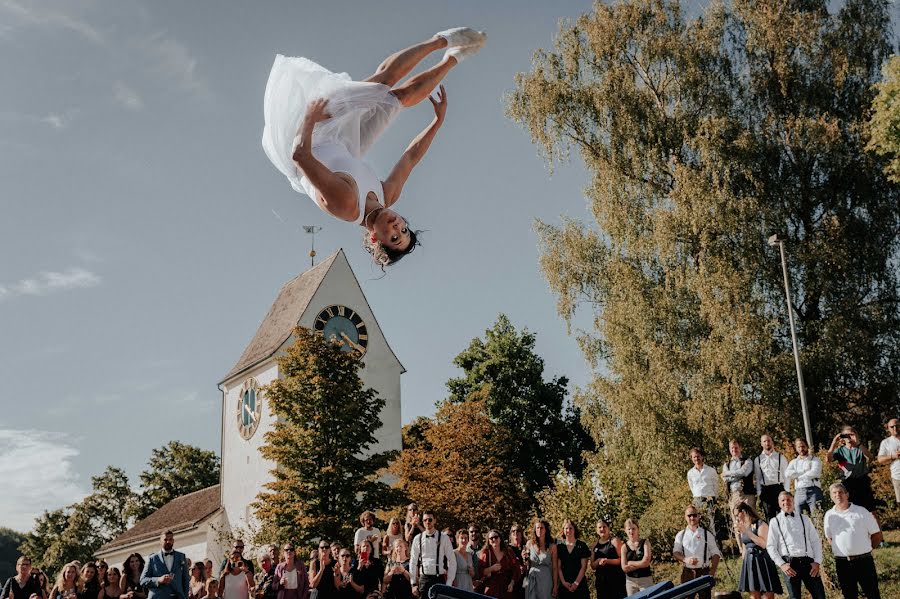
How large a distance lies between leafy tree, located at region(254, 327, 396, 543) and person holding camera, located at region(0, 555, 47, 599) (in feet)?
41.1

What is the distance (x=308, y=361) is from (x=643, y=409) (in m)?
10.1

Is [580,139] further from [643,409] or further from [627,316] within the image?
[643,409]

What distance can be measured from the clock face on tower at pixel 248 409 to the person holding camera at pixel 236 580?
1088 inches

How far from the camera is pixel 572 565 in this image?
10484 millimetres

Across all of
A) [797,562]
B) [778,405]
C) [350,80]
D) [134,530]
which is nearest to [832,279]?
[778,405]

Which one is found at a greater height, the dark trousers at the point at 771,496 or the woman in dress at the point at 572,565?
the dark trousers at the point at 771,496

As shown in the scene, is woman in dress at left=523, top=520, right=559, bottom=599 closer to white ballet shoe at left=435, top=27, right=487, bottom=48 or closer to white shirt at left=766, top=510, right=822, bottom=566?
white shirt at left=766, top=510, right=822, bottom=566

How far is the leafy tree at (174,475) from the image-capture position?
58.1 metres

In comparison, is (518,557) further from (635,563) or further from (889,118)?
(889,118)

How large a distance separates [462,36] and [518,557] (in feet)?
26.0

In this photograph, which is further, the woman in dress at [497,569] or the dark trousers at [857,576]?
the woman in dress at [497,569]

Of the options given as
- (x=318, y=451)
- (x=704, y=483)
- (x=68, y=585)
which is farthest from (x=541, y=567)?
(x=318, y=451)

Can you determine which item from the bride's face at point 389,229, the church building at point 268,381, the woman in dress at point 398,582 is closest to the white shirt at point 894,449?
the woman in dress at point 398,582

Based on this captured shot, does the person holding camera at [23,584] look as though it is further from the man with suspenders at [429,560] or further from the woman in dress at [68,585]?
the man with suspenders at [429,560]
